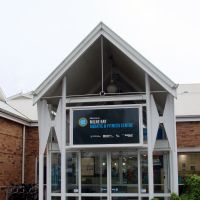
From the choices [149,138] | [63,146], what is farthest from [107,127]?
[63,146]

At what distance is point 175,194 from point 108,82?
5282 millimetres

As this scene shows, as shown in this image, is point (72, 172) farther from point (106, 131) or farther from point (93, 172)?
point (106, 131)

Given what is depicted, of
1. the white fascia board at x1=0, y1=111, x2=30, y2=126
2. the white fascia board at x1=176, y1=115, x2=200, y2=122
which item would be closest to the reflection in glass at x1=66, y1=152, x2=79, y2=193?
the white fascia board at x1=0, y1=111, x2=30, y2=126

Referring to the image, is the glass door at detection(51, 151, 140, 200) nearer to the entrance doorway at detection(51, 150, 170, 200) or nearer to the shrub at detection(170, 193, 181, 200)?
the entrance doorway at detection(51, 150, 170, 200)

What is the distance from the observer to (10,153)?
711 inches

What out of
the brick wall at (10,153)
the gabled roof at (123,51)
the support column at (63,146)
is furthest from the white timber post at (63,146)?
the brick wall at (10,153)

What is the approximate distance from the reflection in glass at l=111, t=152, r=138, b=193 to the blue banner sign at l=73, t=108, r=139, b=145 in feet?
4.77

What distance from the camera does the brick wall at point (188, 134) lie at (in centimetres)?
1900

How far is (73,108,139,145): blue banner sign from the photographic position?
509 inches

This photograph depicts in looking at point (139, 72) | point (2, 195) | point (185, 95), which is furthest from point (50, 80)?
point (185, 95)

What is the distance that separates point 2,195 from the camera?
17094 mm

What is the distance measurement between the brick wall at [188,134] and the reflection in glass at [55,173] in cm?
670

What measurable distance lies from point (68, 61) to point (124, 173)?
4136 mm

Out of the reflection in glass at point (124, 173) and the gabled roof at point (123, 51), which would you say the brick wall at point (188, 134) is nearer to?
the reflection in glass at point (124, 173)
